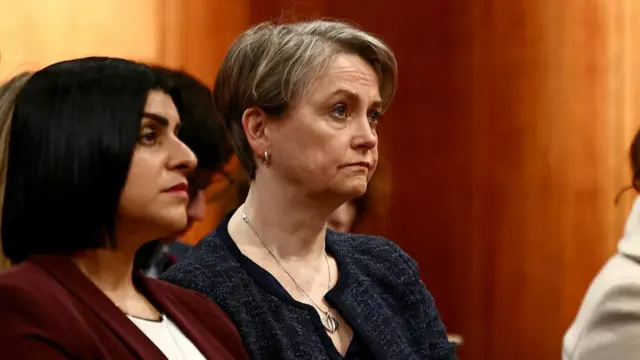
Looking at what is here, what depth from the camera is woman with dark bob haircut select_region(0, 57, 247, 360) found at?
1.34m

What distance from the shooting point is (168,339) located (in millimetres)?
1525

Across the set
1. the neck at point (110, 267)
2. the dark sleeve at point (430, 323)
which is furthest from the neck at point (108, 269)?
the dark sleeve at point (430, 323)

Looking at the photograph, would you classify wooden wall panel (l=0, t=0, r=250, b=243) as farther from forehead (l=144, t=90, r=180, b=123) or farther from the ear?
forehead (l=144, t=90, r=180, b=123)

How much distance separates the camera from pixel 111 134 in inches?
56.0

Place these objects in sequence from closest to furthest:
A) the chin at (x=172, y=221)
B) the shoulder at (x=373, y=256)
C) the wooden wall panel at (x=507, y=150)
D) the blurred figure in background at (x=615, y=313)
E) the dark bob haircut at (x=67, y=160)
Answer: the dark bob haircut at (x=67, y=160) → the chin at (x=172, y=221) → the shoulder at (x=373, y=256) → the blurred figure in background at (x=615, y=313) → the wooden wall panel at (x=507, y=150)

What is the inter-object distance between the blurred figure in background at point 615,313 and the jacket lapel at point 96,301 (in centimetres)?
112

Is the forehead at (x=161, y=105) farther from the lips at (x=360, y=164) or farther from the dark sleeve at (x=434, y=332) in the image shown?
the dark sleeve at (x=434, y=332)

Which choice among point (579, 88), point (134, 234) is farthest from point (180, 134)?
point (579, 88)

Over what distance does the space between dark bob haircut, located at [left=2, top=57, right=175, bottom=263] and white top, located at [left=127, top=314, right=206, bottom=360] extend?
0.44 feet

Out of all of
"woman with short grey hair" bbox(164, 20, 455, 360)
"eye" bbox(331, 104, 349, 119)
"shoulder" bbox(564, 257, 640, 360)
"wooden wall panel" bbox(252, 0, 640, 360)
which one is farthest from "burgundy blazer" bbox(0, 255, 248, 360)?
"wooden wall panel" bbox(252, 0, 640, 360)

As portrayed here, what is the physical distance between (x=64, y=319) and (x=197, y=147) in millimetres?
1305

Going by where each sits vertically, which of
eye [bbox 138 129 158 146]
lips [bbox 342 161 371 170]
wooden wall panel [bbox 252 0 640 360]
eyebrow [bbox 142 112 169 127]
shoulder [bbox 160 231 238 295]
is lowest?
wooden wall panel [bbox 252 0 640 360]

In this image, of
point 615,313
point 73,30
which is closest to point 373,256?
point 615,313

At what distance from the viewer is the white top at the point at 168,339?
1497 millimetres
